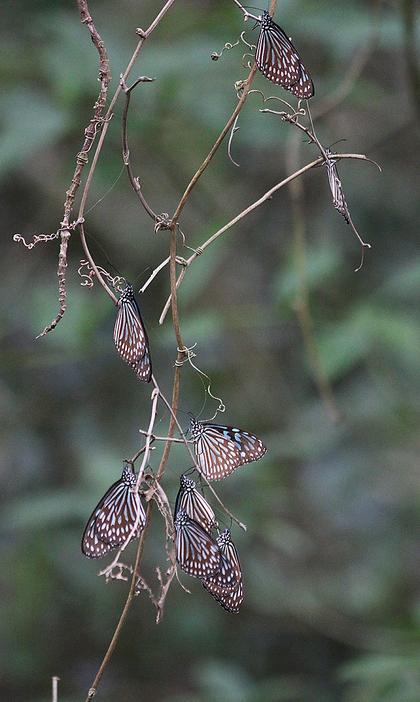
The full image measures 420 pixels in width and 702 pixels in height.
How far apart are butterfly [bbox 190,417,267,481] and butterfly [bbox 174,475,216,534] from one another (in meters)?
0.02

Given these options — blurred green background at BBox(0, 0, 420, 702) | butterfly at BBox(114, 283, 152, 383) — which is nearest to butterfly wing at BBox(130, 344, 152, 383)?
butterfly at BBox(114, 283, 152, 383)

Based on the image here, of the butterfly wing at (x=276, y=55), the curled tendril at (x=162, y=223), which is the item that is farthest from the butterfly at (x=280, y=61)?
the curled tendril at (x=162, y=223)

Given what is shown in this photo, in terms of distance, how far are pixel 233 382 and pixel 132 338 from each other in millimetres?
1708

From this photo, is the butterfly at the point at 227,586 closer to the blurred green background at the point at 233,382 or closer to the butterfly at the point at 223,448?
the butterfly at the point at 223,448

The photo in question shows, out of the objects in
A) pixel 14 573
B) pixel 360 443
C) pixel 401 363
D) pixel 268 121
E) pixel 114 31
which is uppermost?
pixel 114 31

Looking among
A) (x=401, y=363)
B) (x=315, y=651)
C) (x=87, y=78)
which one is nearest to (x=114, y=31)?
(x=87, y=78)

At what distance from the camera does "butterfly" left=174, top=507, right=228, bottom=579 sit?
0.51m

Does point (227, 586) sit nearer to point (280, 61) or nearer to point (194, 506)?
point (194, 506)

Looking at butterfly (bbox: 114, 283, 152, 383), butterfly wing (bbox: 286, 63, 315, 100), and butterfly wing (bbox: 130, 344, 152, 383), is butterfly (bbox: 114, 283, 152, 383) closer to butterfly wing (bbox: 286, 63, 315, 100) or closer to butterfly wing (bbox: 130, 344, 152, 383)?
butterfly wing (bbox: 130, 344, 152, 383)

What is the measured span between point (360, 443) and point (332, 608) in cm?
50

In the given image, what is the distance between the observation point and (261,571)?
2117mm

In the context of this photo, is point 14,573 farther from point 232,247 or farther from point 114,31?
point 114,31

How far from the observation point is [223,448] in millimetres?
585

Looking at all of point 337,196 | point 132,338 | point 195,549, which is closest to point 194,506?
point 195,549
